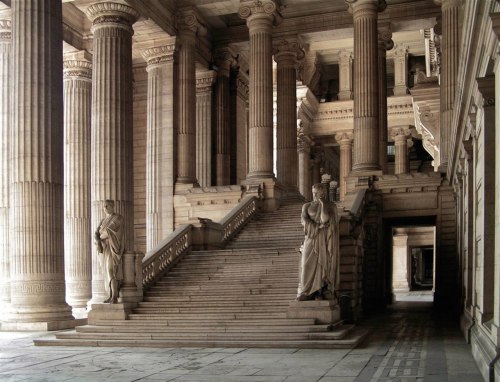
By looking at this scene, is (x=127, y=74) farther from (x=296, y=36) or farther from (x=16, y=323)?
(x=16, y=323)

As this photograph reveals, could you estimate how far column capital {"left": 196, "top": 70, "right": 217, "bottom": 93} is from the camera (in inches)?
1433

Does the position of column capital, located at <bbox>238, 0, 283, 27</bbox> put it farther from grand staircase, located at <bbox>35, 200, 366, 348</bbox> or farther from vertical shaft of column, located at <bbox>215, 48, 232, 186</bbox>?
grand staircase, located at <bbox>35, 200, 366, 348</bbox>

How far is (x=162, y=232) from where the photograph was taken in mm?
32000

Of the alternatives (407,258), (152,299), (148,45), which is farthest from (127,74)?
(407,258)

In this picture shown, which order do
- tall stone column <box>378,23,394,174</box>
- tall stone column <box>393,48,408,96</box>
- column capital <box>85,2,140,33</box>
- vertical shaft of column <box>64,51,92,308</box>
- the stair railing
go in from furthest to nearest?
tall stone column <box>393,48,408,96</box>, tall stone column <box>378,23,394,174</box>, vertical shaft of column <box>64,51,92,308</box>, column capital <box>85,2,140,33</box>, the stair railing

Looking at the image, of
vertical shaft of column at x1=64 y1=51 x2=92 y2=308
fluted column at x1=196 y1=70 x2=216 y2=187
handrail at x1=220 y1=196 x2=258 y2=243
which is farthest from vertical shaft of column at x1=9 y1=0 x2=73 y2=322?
fluted column at x1=196 y1=70 x2=216 y2=187

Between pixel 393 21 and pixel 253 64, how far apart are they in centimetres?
727

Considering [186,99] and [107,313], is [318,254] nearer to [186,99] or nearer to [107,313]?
[107,313]

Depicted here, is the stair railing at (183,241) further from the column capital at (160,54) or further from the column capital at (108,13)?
the column capital at (108,13)

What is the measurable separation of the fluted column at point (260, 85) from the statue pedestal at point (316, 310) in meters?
14.4

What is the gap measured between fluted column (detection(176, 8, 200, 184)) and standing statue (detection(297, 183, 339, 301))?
52.6 ft

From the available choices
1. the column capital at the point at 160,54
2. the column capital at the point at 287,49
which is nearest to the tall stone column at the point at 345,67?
the column capital at the point at 287,49

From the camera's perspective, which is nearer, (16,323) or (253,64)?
(16,323)

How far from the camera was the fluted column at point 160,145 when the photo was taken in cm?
3209
